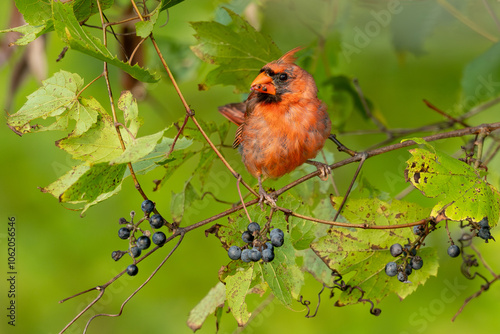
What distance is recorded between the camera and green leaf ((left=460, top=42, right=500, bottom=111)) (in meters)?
2.31

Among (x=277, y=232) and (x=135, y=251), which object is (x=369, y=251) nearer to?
(x=277, y=232)

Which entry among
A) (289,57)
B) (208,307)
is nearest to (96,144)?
(208,307)

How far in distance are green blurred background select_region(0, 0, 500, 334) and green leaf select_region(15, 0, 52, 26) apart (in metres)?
0.96

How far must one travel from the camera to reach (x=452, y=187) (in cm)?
146

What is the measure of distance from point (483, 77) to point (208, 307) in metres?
1.37

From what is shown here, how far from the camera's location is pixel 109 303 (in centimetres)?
353

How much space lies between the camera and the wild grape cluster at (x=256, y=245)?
1.50 m

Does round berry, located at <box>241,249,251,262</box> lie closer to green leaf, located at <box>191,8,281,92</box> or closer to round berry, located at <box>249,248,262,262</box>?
round berry, located at <box>249,248,262,262</box>


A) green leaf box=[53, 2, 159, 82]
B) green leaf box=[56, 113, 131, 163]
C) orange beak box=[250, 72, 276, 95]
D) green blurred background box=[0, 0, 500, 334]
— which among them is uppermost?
green leaf box=[53, 2, 159, 82]

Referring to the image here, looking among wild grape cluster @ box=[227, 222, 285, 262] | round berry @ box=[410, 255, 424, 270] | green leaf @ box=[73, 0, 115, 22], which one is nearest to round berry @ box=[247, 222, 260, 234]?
wild grape cluster @ box=[227, 222, 285, 262]

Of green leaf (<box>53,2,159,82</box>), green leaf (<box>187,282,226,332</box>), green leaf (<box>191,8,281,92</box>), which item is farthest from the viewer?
green leaf (<box>191,8,281,92</box>)

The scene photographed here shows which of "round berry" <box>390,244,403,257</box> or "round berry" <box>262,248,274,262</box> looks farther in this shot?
"round berry" <box>390,244,403,257</box>

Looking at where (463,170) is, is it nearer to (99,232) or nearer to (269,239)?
(269,239)

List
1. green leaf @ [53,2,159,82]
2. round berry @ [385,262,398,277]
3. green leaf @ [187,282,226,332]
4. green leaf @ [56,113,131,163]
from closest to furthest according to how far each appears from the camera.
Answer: green leaf @ [53,2,159,82], green leaf @ [56,113,131,163], round berry @ [385,262,398,277], green leaf @ [187,282,226,332]
